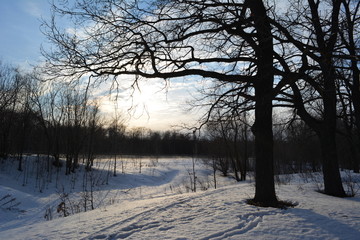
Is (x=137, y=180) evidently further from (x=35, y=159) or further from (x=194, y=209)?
(x=194, y=209)

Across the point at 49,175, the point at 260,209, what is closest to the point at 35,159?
the point at 49,175

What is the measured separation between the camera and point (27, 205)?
11445 millimetres

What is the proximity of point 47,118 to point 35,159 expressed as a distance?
3693 millimetres

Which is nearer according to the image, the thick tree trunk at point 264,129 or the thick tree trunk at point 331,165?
the thick tree trunk at point 264,129

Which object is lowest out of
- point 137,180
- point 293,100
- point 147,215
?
point 137,180

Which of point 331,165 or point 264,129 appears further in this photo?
point 331,165

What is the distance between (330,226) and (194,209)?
294 centimetres

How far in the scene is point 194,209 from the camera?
6070 millimetres

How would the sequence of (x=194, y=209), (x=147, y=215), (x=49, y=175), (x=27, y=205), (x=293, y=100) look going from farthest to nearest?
(x=49, y=175) → (x=27, y=205) → (x=293, y=100) → (x=194, y=209) → (x=147, y=215)

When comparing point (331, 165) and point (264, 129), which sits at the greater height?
point (264, 129)

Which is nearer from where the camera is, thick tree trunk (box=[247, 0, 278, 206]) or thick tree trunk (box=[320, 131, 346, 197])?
thick tree trunk (box=[247, 0, 278, 206])

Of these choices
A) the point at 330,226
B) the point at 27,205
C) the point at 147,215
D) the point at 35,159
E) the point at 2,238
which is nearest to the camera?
the point at 330,226

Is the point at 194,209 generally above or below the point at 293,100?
below

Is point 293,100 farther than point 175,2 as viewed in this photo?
Yes
